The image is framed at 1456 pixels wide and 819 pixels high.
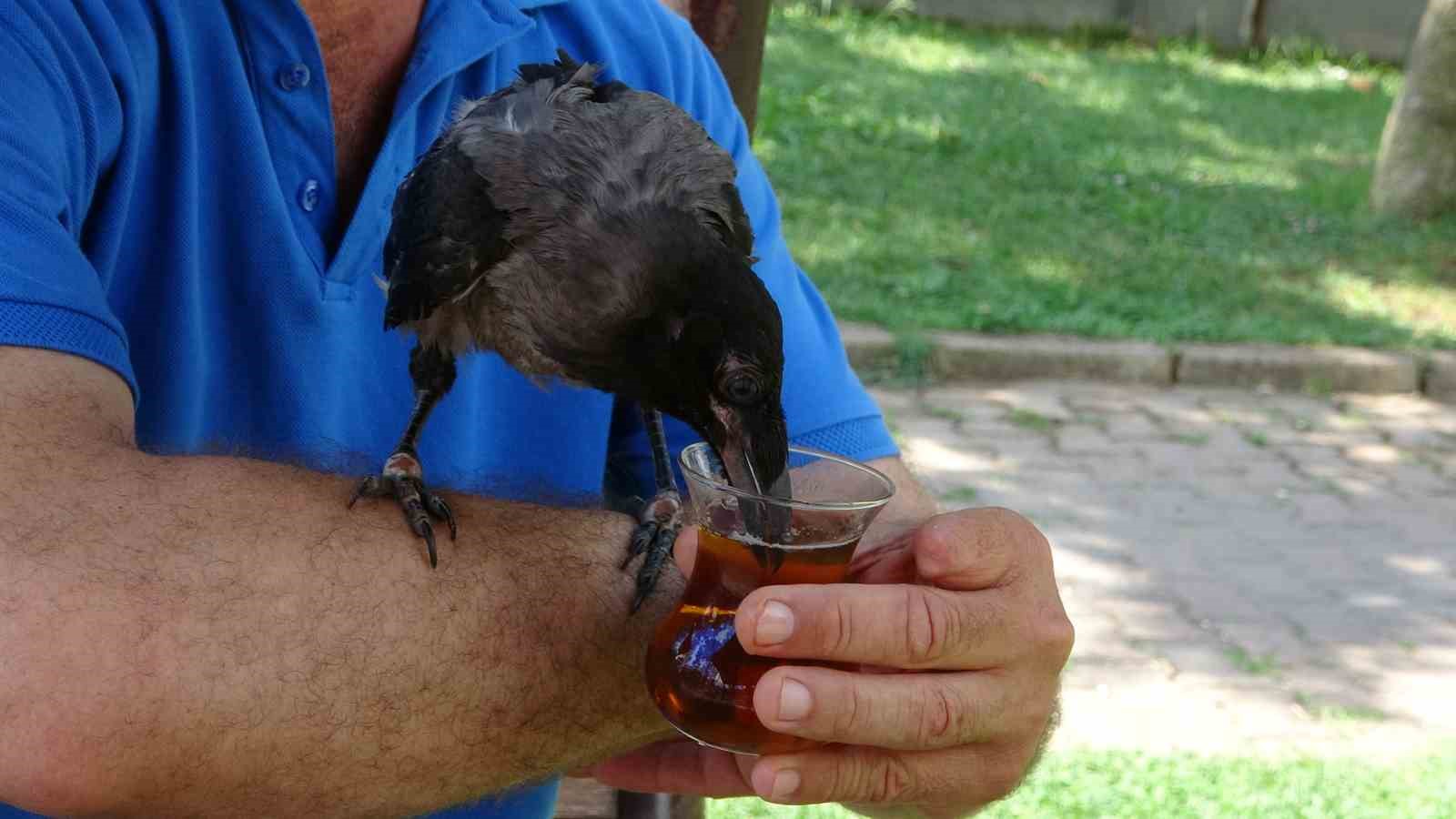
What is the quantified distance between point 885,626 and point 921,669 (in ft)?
0.38

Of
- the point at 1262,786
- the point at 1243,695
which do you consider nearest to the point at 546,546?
the point at 1262,786

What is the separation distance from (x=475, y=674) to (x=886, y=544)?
65cm

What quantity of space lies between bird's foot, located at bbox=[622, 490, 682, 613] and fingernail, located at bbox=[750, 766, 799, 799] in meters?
0.40

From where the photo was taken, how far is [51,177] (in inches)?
88.0

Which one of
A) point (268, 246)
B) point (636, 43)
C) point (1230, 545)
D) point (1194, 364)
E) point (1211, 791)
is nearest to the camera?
point (268, 246)

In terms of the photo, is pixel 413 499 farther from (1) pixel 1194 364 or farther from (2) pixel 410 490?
(1) pixel 1194 364

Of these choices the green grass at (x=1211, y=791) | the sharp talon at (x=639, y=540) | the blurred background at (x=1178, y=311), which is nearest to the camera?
the sharp talon at (x=639, y=540)

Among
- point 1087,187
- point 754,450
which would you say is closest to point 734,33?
point 754,450

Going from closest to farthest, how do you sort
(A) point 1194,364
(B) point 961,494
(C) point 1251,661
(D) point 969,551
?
(D) point 969,551
(C) point 1251,661
(B) point 961,494
(A) point 1194,364

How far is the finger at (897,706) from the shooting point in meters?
1.98

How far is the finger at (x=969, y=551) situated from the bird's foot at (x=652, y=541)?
15.5 inches

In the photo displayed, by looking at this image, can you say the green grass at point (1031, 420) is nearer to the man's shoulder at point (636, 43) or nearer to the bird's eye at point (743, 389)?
the man's shoulder at point (636, 43)

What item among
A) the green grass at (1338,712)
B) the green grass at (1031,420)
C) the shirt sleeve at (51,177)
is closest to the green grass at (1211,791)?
the green grass at (1338,712)

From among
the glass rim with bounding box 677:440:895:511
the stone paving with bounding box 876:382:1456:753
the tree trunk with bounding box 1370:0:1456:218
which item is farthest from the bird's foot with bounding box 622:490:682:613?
the tree trunk with bounding box 1370:0:1456:218
